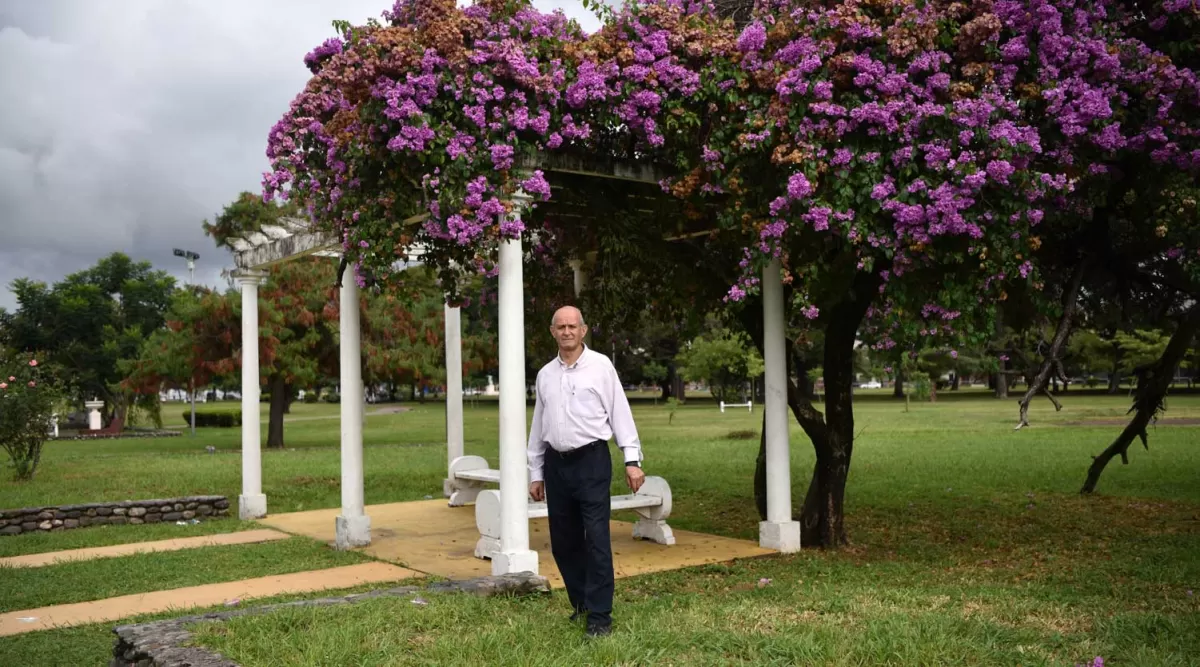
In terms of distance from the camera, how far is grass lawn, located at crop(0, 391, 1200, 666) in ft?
16.1

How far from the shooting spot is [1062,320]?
25.5ft

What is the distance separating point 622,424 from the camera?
532 centimetres

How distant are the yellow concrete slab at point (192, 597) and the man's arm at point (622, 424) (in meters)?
3.37

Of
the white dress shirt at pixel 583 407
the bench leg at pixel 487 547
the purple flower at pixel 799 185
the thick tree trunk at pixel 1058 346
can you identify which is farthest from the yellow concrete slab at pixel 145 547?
the thick tree trunk at pixel 1058 346

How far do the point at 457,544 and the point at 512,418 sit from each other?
250 centimetres

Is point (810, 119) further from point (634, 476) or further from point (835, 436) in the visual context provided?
point (634, 476)

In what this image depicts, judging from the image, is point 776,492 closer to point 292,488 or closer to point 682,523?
point 682,523

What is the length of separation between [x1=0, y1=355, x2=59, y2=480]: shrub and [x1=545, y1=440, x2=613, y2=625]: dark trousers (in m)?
14.0

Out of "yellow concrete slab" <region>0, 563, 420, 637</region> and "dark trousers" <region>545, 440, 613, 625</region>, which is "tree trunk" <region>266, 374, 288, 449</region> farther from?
"dark trousers" <region>545, 440, 613, 625</region>

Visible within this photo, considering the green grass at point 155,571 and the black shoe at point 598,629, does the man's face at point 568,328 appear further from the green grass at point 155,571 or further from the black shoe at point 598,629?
the green grass at point 155,571

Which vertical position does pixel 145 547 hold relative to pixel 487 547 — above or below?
below

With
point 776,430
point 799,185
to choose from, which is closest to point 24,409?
point 776,430

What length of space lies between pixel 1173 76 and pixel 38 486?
1664 cm

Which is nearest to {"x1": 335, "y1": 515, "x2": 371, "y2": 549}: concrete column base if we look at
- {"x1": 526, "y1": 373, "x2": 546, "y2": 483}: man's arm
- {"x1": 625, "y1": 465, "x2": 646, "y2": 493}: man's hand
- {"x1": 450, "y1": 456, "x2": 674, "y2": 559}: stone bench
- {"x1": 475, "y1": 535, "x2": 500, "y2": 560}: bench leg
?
{"x1": 450, "y1": 456, "x2": 674, "y2": 559}: stone bench
